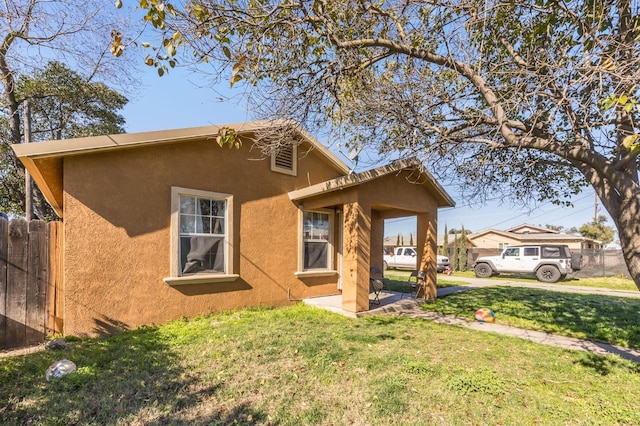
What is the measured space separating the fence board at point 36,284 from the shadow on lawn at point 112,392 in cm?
75

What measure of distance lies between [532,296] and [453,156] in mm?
7862

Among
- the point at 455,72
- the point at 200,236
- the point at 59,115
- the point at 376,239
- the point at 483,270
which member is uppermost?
the point at 59,115

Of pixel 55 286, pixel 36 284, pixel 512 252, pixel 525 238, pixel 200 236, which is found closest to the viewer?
pixel 36 284

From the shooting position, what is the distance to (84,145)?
524cm

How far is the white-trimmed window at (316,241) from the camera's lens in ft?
29.2

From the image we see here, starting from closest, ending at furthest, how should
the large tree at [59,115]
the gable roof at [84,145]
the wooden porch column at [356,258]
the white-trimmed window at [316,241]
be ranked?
the gable roof at [84,145], the wooden porch column at [356,258], the white-trimmed window at [316,241], the large tree at [59,115]

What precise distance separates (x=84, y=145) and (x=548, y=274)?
21674 mm

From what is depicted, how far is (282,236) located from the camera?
27.2 feet

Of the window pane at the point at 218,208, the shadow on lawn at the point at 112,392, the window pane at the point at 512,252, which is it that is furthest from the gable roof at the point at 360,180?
the window pane at the point at 512,252

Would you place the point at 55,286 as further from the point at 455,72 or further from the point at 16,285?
the point at 455,72

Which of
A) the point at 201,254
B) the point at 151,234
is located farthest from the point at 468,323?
the point at 151,234

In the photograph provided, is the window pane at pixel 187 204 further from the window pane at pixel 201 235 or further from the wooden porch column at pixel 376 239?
the wooden porch column at pixel 376 239

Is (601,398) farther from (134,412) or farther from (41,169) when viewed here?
(41,169)

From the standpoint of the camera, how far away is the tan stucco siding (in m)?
5.41
